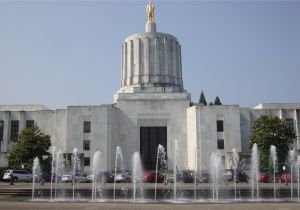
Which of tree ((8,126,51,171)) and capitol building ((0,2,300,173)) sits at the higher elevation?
capitol building ((0,2,300,173))

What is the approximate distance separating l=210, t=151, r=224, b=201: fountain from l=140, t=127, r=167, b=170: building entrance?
7.35 metres

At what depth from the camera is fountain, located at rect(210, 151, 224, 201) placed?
76.0 feet

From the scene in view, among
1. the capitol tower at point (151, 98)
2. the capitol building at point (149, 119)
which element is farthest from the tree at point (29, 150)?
the capitol tower at point (151, 98)

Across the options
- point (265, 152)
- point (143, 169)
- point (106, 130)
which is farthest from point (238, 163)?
point (106, 130)

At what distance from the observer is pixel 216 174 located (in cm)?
3136

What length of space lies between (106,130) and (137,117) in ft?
15.4

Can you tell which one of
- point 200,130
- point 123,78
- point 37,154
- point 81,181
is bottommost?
point 81,181

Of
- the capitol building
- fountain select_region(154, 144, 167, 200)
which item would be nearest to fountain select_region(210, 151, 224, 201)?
the capitol building

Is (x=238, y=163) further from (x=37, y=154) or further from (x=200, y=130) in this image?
(x=37, y=154)

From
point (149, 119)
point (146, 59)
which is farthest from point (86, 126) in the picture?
point (146, 59)

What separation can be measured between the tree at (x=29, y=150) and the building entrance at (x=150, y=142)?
490 inches

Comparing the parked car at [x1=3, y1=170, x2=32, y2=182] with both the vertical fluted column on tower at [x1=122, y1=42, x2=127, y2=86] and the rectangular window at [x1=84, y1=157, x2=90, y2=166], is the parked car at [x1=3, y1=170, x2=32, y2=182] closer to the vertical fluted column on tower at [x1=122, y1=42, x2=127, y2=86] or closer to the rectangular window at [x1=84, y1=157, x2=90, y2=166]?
the rectangular window at [x1=84, y1=157, x2=90, y2=166]

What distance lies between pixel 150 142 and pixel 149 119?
2.98 m

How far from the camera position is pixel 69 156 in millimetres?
44406
